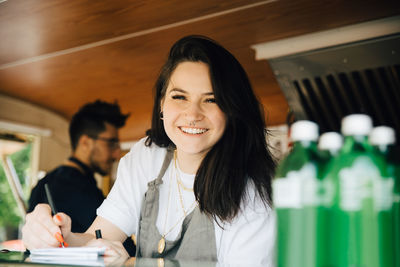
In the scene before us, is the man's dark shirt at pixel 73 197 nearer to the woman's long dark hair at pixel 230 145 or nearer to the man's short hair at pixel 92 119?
the man's short hair at pixel 92 119

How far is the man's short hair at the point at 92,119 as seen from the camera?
8.75ft

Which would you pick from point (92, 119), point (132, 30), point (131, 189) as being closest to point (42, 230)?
point (131, 189)

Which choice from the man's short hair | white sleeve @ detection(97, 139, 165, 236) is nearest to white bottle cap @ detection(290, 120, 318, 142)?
white sleeve @ detection(97, 139, 165, 236)

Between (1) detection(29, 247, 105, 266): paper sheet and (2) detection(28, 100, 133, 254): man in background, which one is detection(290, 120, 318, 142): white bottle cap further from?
(2) detection(28, 100, 133, 254): man in background

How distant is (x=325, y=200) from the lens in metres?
0.64

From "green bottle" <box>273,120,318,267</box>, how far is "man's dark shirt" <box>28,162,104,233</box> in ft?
5.10

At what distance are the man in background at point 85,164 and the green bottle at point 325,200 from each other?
1616mm

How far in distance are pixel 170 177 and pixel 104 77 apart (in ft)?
5.01

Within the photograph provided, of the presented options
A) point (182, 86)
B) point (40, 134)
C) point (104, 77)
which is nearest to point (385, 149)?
point (182, 86)

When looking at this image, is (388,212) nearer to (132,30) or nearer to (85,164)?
(132,30)

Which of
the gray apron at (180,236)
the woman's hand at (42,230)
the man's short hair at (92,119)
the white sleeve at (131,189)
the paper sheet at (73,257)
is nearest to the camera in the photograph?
the paper sheet at (73,257)

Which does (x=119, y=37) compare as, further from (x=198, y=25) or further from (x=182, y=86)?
(x=182, y=86)

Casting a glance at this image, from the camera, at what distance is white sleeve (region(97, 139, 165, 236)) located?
1.38 meters

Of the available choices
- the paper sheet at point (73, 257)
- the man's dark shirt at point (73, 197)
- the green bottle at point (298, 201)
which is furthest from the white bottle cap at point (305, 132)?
the man's dark shirt at point (73, 197)
